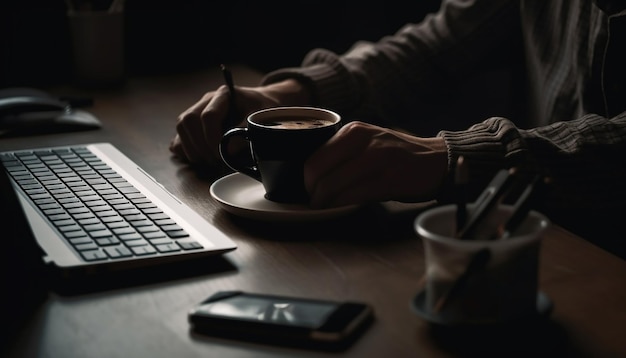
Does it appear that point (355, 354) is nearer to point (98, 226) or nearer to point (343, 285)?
point (343, 285)

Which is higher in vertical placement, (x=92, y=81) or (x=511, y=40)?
(x=511, y=40)

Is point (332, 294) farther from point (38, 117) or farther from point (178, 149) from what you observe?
point (38, 117)

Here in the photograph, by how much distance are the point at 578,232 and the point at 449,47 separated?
2.15 ft

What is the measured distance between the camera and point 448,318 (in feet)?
2.13

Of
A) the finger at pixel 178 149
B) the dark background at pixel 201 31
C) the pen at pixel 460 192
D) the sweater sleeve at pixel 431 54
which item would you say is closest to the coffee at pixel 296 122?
the finger at pixel 178 149

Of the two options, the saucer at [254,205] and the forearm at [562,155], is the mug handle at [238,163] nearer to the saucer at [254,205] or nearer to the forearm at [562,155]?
the saucer at [254,205]

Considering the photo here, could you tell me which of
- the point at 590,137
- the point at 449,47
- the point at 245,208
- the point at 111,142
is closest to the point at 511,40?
the point at 449,47

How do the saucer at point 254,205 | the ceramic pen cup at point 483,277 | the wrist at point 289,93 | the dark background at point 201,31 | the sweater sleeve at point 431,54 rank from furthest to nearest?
the dark background at point 201,31 → the sweater sleeve at point 431,54 → the wrist at point 289,93 → the saucer at point 254,205 → the ceramic pen cup at point 483,277

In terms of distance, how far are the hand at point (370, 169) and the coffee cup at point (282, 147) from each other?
0.02 meters

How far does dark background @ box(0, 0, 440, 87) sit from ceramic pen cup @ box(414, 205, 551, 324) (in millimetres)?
1373

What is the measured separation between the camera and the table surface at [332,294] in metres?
0.65

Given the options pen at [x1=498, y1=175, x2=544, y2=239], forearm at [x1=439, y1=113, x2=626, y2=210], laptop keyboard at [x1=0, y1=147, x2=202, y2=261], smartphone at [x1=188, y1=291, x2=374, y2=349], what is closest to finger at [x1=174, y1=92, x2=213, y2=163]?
laptop keyboard at [x1=0, y1=147, x2=202, y2=261]

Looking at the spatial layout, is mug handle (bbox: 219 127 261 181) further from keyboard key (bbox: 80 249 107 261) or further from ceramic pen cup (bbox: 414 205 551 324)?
ceramic pen cup (bbox: 414 205 551 324)

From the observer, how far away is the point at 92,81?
1.74 meters
